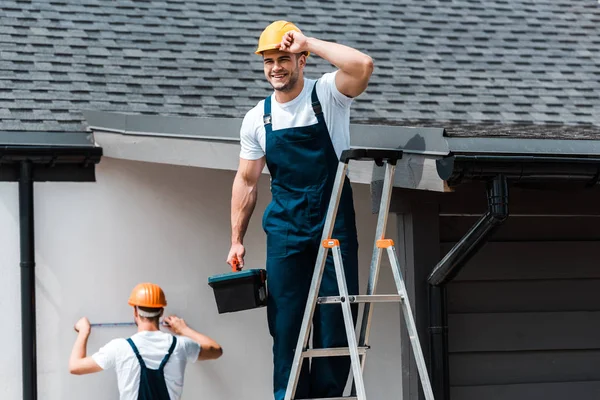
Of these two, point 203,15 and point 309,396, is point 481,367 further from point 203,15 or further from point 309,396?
point 203,15

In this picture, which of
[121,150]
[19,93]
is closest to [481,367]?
[121,150]

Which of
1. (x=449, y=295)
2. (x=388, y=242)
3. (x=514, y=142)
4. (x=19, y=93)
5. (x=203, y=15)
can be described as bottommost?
(x=449, y=295)

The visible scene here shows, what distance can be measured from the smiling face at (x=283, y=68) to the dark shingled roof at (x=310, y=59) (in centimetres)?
235

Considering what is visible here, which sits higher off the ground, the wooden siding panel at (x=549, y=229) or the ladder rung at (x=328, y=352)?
the wooden siding panel at (x=549, y=229)

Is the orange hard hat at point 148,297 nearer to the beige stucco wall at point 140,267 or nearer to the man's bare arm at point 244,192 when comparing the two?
the beige stucco wall at point 140,267

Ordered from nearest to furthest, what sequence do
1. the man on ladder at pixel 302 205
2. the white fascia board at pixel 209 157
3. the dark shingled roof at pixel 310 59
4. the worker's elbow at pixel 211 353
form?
the man on ladder at pixel 302 205 < the white fascia board at pixel 209 157 < the worker's elbow at pixel 211 353 < the dark shingled roof at pixel 310 59

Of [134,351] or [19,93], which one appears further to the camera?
[19,93]

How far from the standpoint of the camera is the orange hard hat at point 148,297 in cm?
613

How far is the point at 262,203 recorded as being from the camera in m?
6.79

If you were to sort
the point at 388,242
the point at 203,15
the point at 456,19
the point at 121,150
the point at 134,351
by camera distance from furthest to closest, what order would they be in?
the point at 456,19
the point at 203,15
the point at 121,150
the point at 134,351
the point at 388,242

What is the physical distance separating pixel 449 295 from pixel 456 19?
3.60 m

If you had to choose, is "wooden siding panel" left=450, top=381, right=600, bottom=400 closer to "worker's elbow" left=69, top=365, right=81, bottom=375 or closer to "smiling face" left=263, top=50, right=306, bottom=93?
"worker's elbow" left=69, top=365, right=81, bottom=375

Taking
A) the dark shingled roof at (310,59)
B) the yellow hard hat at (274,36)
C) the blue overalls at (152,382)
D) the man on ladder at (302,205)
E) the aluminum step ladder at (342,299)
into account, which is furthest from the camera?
the dark shingled roof at (310,59)

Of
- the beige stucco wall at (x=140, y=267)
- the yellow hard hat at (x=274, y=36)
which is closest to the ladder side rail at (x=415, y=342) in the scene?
the yellow hard hat at (x=274, y=36)
